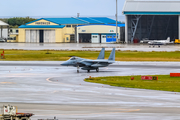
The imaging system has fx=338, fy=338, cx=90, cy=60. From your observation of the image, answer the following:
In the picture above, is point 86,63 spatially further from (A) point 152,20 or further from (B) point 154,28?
(B) point 154,28

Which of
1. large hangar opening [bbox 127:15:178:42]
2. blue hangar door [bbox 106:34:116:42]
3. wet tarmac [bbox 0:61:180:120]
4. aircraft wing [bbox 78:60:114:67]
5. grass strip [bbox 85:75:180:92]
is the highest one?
large hangar opening [bbox 127:15:178:42]

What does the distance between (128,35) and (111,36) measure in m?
16.9

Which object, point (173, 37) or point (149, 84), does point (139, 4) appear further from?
point (149, 84)

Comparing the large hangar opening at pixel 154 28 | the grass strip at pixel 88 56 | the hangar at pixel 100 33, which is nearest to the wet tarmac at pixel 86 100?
the grass strip at pixel 88 56

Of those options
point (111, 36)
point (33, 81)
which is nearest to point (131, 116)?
point (33, 81)

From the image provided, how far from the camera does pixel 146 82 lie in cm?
3694

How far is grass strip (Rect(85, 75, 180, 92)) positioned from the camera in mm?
33075

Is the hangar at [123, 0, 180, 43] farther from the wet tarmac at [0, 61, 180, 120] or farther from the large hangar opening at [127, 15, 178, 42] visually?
the wet tarmac at [0, 61, 180, 120]

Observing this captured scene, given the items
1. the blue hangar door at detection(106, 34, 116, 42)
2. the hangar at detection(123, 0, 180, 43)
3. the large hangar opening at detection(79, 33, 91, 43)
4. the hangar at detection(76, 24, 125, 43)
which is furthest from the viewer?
the large hangar opening at detection(79, 33, 91, 43)

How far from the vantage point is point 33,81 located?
122 ft

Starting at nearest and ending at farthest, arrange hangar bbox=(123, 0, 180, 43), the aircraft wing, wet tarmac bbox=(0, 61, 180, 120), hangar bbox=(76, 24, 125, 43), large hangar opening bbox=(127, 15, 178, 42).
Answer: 1. wet tarmac bbox=(0, 61, 180, 120)
2. the aircraft wing
3. hangar bbox=(123, 0, 180, 43)
4. large hangar opening bbox=(127, 15, 178, 42)
5. hangar bbox=(76, 24, 125, 43)

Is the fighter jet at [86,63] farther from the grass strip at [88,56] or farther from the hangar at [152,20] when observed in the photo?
the hangar at [152,20]

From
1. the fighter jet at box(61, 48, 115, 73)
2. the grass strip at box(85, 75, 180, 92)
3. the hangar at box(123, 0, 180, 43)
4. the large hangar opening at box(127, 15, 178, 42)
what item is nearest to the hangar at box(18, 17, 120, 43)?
the hangar at box(123, 0, 180, 43)

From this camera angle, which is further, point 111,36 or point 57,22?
point 57,22
